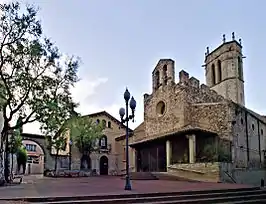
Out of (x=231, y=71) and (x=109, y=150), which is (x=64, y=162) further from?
(x=231, y=71)

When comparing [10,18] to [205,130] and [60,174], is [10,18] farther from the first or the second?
[60,174]

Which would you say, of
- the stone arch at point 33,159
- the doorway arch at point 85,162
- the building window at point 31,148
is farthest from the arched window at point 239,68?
the building window at point 31,148

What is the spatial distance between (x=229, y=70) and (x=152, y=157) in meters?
18.5

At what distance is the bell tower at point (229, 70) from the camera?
4188 centimetres

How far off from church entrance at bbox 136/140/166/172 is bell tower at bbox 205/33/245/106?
51.5 feet

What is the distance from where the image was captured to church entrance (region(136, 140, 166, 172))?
28109mm

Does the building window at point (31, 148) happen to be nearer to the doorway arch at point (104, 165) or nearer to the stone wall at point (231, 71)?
the doorway arch at point (104, 165)

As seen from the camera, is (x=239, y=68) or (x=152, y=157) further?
(x=239, y=68)

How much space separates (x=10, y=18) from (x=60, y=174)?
64.2 feet

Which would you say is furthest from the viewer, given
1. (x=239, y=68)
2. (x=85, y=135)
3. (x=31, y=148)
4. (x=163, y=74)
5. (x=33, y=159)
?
(x=31, y=148)

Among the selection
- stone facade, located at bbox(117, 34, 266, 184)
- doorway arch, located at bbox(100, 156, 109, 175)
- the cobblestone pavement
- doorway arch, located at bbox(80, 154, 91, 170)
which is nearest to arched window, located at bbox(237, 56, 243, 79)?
stone facade, located at bbox(117, 34, 266, 184)

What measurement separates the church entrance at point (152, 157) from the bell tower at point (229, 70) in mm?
15696

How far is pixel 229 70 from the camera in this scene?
138 feet

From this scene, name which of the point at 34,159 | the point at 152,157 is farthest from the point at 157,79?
the point at 34,159
